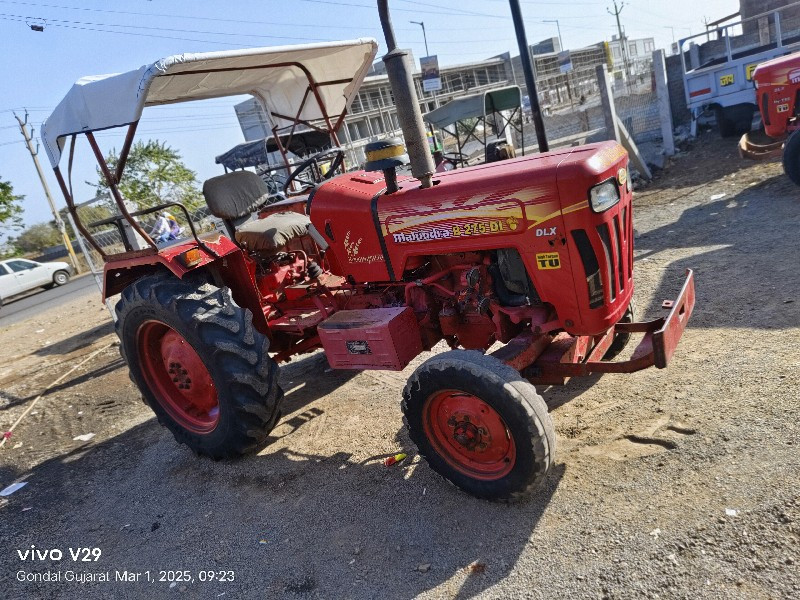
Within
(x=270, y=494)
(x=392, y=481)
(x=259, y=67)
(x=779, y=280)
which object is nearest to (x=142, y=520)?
(x=270, y=494)

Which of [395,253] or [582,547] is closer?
[582,547]

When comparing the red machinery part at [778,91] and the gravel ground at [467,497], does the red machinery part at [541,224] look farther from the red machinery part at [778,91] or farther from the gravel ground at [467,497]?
the red machinery part at [778,91]

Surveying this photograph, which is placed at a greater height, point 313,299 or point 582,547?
point 313,299

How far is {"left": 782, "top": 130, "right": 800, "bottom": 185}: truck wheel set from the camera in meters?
6.92

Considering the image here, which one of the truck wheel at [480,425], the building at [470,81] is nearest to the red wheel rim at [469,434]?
the truck wheel at [480,425]

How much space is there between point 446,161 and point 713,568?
761 cm

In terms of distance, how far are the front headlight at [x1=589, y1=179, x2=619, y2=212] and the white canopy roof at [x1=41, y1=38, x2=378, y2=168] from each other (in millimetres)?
2564

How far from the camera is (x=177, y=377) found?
13.6 feet

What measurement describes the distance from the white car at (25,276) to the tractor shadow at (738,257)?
19.7 m

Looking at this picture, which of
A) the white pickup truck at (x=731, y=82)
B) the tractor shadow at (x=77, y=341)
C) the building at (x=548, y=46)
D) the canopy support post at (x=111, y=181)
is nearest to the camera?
the canopy support post at (x=111, y=181)

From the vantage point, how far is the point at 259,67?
4719 millimetres

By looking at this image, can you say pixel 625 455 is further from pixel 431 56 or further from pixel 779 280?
pixel 431 56

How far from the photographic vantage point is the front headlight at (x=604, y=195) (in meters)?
2.59

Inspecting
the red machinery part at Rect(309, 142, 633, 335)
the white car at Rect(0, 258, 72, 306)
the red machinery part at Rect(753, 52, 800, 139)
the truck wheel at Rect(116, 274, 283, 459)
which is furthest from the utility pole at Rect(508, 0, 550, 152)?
the white car at Rect(0, 258, 72, 306)
